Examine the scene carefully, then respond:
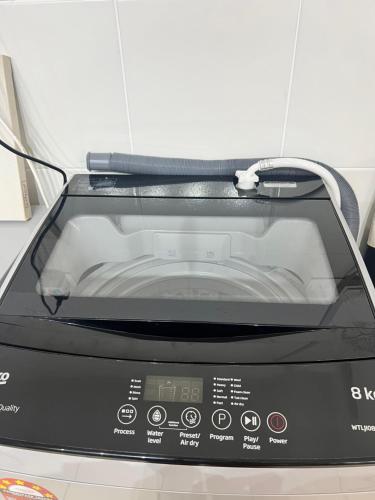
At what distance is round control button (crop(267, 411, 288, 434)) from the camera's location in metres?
0.49

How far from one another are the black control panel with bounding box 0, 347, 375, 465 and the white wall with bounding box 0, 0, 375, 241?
0.59 m

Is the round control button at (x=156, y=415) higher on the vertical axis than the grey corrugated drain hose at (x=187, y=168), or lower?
lower

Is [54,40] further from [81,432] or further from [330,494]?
[330,494]

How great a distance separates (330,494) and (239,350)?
0.19m

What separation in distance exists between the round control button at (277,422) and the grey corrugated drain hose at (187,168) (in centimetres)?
56

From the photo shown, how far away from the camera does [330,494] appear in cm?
47

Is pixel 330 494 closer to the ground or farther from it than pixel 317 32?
closer to the ground

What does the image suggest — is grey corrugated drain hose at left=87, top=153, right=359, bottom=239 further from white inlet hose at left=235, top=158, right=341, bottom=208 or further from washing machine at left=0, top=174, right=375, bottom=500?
washing machine at left=0, top=174, right=375, bottom=500

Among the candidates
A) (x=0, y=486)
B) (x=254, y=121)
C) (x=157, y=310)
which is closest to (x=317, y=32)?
(x=254, y=121)

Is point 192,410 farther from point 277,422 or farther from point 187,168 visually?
point 187,168

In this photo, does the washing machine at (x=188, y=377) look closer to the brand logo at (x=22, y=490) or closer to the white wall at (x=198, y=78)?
the brand logo at (x=22, y=490)

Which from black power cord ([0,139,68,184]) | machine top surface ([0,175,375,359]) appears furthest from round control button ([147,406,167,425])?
black power cord ([0,139,68,184])

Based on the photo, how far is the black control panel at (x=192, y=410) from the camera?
48 cm

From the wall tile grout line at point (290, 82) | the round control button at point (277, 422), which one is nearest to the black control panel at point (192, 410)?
the round control button at point (277, 422)
